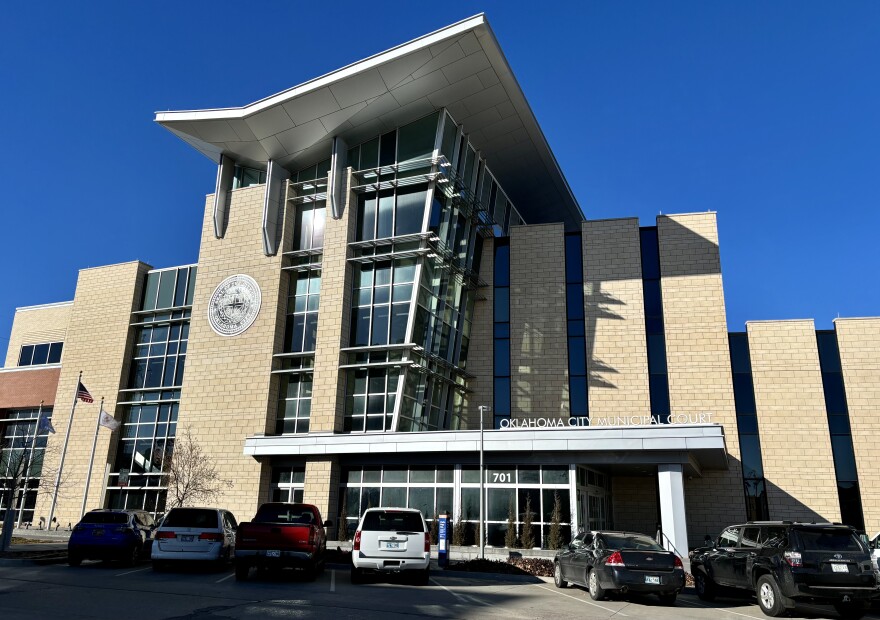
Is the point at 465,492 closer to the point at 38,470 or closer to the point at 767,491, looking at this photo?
the point at 767,491

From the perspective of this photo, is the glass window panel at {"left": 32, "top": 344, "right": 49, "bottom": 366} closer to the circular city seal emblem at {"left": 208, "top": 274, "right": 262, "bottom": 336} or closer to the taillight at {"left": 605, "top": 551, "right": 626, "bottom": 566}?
the circular city seal emblem at {"left": 208, "top": 274, "right": 262, "bottom": 336}

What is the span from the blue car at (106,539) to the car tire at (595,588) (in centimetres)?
1210

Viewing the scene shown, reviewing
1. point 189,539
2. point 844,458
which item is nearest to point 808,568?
point 189,539

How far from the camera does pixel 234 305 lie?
36.9 m

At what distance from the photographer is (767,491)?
34.0 m

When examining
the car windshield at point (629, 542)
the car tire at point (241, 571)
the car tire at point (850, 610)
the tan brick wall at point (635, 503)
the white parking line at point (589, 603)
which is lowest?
the white parking line at point (589, 603)

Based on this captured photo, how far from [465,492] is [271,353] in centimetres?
1258

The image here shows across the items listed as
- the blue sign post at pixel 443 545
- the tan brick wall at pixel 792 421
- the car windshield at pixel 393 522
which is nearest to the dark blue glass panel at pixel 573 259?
the tan brick wall at pixel 792 421

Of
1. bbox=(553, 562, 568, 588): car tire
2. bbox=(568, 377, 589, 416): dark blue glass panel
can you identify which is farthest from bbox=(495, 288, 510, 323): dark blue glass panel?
bbox=(553, 562, 568, 588): car tire

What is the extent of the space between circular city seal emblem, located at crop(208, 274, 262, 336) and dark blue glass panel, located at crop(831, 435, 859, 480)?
96.0 ft

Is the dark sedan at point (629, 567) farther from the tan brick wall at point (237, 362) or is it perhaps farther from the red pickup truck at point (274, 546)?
the tan brick wall at point (237, 362)

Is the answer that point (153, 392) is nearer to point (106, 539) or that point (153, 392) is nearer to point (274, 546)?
point (106, 539)

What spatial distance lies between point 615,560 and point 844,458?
2464cm

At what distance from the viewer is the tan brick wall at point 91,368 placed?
38.3 meters
